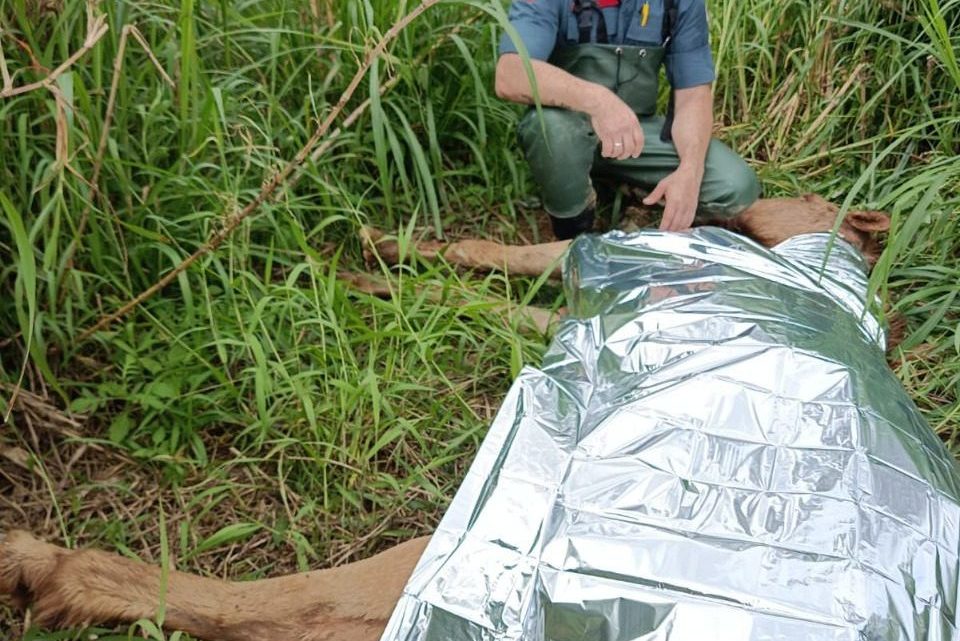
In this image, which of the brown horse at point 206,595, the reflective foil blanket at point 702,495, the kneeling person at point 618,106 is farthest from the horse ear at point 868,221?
the brown horse at point 206,595

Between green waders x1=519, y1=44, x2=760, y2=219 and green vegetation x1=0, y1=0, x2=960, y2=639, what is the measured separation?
165 millimetres

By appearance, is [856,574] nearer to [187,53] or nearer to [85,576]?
[85,576]

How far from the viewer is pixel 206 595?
4.04ft

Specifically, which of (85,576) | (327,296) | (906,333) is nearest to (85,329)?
(327,296)

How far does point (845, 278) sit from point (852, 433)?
59 centimetres

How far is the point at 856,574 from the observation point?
1.09 meters

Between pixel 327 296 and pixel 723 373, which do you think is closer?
pixel 723 373

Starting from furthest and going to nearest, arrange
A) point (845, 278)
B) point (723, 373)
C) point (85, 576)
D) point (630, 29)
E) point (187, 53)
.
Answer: point (630, 29) → point (845, 278) → point (187, 53) → point (723, 373) → point (85, 576)

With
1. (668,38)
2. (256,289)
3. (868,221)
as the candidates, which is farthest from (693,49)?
(256,289)

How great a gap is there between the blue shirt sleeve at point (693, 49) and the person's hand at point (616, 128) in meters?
0.23

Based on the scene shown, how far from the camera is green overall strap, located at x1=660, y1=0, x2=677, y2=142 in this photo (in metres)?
2.18

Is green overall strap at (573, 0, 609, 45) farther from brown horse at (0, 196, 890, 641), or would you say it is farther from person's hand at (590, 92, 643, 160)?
brown horse at (0, 196, 890, 641)

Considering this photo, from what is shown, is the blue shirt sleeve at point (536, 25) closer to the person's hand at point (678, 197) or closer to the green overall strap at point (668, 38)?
the green overall strap at point (668, 38)

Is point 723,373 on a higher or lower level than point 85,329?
higher
